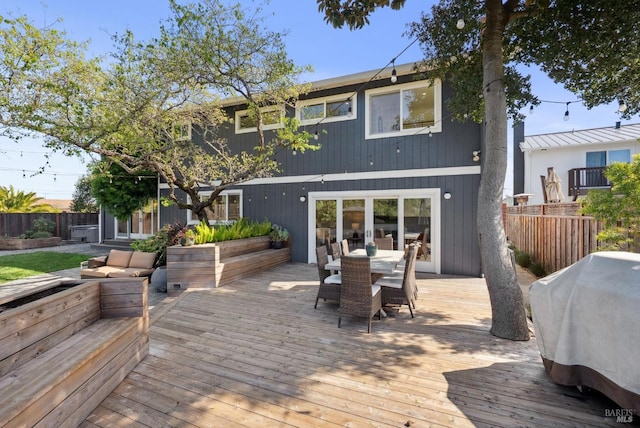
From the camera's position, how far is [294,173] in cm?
926

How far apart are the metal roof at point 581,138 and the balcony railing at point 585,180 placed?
132cm

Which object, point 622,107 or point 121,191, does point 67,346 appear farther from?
point 121,191

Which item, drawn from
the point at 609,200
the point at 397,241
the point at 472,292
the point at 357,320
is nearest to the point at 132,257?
the point at 357,320

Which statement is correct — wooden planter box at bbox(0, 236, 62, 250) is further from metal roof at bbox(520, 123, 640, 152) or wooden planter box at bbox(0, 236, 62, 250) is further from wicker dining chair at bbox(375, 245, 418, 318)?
metal roof at bbox(520, 123, 640, 152)

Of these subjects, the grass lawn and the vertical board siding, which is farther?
the grass lawn

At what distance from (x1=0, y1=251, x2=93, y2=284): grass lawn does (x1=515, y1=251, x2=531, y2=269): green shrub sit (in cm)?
1353

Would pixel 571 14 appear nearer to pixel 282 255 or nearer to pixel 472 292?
pixel 472 292

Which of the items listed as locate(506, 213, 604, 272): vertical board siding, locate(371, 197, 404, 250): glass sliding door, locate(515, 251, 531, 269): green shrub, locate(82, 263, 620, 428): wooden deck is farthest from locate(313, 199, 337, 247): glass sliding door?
locate(515, 251, 531, 269): green shrub

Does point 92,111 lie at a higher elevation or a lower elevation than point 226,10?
lower

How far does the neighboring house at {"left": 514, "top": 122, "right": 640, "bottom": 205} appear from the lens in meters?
12.1

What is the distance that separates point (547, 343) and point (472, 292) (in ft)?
11.1

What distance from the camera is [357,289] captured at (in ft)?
13.0

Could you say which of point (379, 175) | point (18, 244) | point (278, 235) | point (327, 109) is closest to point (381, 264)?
point (379, 175)

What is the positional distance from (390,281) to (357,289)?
99cm
